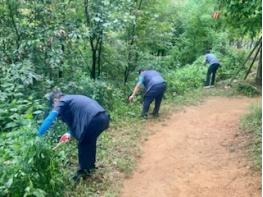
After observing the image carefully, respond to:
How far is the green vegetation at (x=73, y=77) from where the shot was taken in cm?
462

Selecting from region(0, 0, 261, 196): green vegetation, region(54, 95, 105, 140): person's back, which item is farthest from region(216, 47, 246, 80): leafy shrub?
region(54, 95, 105, 140): person's back

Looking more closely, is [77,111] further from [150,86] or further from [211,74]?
[211,74]

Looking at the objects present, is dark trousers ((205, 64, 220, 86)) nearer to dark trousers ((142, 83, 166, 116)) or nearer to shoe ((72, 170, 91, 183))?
dark trousers ((142, 83, 166, 116))

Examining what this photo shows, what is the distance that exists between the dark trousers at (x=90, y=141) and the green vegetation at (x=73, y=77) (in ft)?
0.87

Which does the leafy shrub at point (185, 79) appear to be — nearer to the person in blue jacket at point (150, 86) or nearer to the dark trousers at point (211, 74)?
the dark trousers at point (211, 74)

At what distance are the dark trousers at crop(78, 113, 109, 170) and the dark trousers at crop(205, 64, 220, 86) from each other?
9020 mm

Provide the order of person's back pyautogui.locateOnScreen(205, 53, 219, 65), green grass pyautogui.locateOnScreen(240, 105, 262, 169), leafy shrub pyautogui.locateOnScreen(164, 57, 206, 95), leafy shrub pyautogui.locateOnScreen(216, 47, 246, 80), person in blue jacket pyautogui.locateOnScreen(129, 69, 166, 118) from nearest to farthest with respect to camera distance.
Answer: green grass pyautogui.locateOnScreen(240, 105, 262, 169), person in blue jacket pyautogui.locateOnScreen(129, 69, 166, 118), leafy shrub pyautogui.locateOnScreen(164, 57, 206, 95), person's back pyautogui.locateOnScreen(205, 53, 219, 65), leafy shrub pyautogui.locateOnScreen(216, 47, 246, 80)

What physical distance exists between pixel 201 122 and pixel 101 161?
3724 millimetres

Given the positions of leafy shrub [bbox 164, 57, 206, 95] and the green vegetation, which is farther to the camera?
leafy shrub [bbox 164, 57, 206, 95]

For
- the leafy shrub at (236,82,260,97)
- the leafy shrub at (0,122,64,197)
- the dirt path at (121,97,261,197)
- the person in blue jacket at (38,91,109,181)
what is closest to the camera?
the leafy shrub at (0,122,64,197)

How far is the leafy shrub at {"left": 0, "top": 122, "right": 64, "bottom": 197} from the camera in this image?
13.9 feet

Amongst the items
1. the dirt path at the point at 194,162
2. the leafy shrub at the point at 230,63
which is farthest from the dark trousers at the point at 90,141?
the leafy shrub at the point at 230,63

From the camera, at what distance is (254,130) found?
7867 millimetres

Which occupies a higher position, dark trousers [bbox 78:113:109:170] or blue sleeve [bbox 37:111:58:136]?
Answer: blue sleeve [bbox 37:111:58:136]
